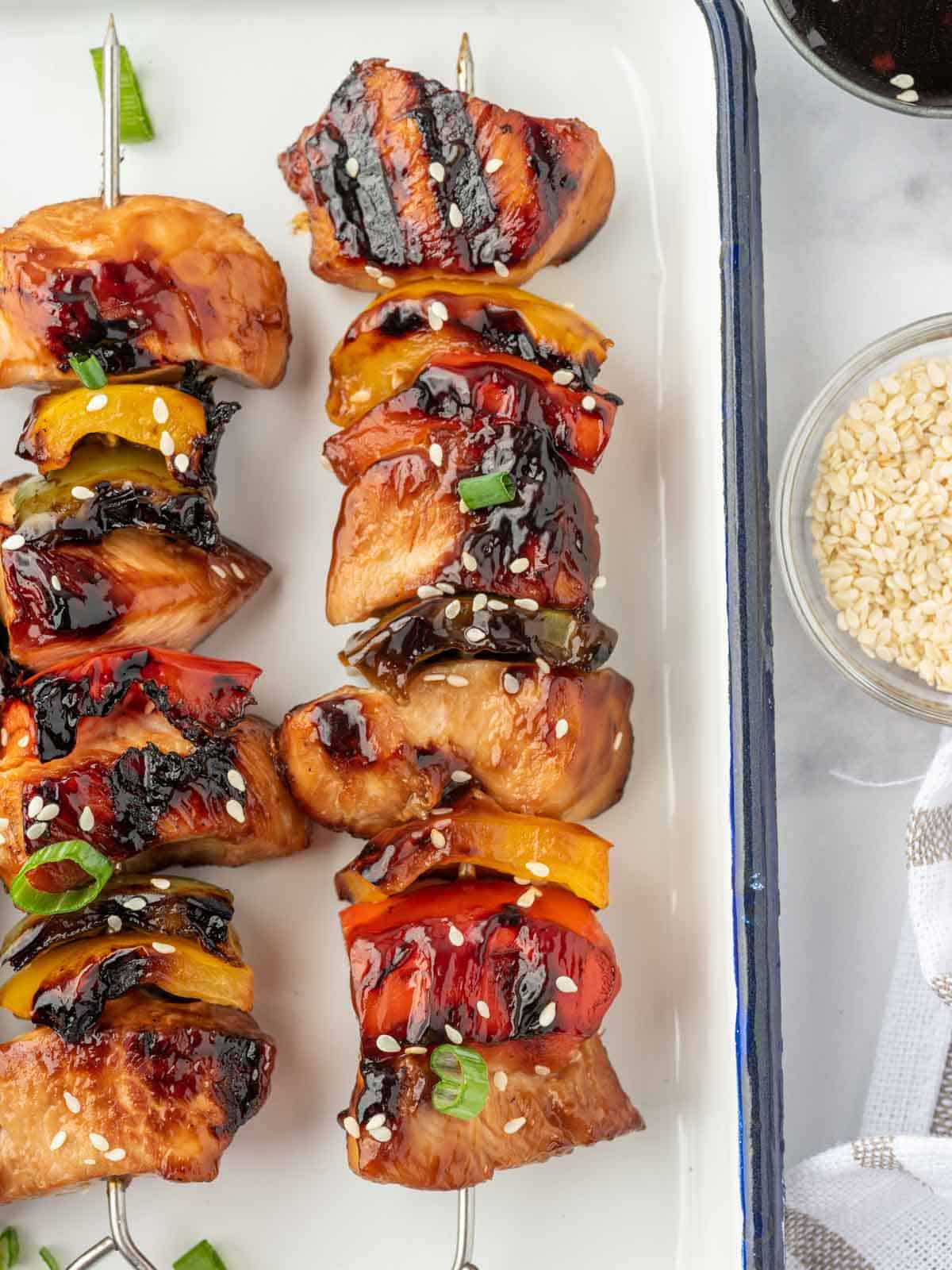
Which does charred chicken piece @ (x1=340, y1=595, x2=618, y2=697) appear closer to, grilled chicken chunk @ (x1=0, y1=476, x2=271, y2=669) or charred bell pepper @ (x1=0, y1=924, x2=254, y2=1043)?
grilled chicken chunk @ (x1=0, y1=476, x2=271, y2=669)

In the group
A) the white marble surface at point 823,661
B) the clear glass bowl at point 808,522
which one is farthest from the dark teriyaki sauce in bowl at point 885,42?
the clear glass bowl at point 808,522

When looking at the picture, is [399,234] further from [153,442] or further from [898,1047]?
[898,1047]

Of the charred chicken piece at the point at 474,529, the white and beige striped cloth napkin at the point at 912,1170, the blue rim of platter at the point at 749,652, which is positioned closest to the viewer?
the charred chicken piece at the point at 474,529

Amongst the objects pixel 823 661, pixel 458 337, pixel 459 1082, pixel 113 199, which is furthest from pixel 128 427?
pixel 823 661

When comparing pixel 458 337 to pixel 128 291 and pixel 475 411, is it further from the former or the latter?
pixel 128 291

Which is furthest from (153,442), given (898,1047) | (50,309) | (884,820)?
(898,1047)

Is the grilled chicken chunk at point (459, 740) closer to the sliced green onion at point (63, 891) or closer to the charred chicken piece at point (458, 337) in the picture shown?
the sliced green onion at point (63, 891)
